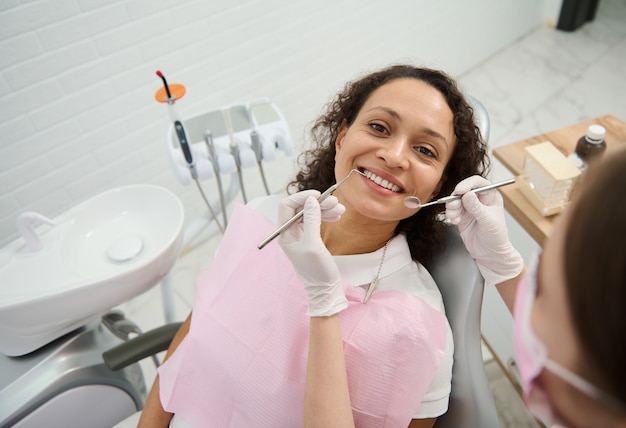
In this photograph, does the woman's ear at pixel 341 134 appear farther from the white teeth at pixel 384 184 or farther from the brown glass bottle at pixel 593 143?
the brown glass bottle at pixel 593 143

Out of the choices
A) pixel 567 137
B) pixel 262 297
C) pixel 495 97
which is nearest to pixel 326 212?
pixel 262 297

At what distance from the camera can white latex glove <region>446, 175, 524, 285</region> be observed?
1031mm

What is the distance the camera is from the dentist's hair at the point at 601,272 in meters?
0.44

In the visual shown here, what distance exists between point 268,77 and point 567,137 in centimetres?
134

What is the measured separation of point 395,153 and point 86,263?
94 cm

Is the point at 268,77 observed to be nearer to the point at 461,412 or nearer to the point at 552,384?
the point at 461,412

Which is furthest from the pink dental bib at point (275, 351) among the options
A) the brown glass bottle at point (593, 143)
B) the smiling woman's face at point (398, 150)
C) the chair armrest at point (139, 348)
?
the brown glass bottle at point (593, 143)

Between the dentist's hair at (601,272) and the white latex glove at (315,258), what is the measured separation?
1.74 ft

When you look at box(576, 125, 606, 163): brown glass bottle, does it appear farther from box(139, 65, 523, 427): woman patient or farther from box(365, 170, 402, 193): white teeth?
box(365, 170, 402, 193): white teeth

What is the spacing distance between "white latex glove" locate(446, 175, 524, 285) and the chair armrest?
33.4 inches

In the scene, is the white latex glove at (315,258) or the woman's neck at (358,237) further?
the woman's neck at (358,237)

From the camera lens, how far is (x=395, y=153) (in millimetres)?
1105

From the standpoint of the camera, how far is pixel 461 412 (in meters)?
0.95

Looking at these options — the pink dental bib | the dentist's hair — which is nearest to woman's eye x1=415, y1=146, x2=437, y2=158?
the pink dental bib
